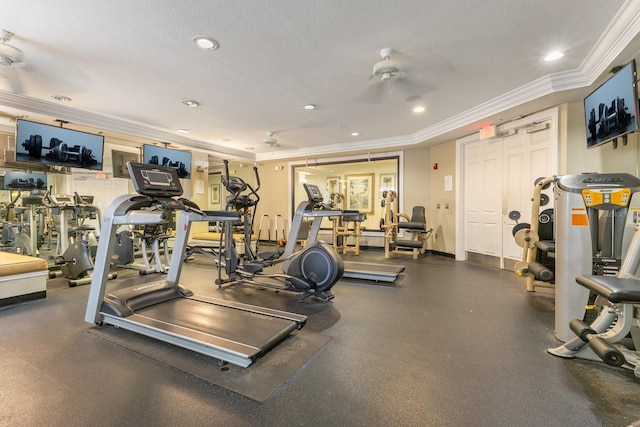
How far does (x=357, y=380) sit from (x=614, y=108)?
383cm

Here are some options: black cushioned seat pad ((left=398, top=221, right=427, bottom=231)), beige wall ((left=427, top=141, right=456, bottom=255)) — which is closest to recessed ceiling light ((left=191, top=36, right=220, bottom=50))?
black cushioned seat pad ((left=398, top=221, right=427, bottom=231))

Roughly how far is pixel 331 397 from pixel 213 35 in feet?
10.6

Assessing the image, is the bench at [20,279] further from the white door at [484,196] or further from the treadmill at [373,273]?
the white door at [484,196]

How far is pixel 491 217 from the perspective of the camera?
18.4ft

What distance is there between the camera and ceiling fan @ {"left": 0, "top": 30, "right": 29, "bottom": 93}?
110 inches

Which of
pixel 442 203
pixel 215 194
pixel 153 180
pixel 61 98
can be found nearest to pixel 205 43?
pixel 153 180

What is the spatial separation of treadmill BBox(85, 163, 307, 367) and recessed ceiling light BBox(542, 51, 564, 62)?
385 centimetres

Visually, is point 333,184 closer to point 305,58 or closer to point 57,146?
point 305,58

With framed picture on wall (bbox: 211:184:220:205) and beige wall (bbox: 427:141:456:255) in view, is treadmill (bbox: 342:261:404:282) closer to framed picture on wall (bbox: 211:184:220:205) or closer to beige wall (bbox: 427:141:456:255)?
beige wall (bbox: 427:141:456:255)

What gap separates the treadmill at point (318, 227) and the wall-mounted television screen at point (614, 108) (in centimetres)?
299

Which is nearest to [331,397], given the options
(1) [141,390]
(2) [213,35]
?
(1) [141,390]

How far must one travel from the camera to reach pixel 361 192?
961 cm

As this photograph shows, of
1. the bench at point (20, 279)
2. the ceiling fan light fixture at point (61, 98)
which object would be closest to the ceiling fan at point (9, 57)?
the ceiling fan light fixture at point (61, 98)

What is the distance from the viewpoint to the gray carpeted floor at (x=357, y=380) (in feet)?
5.17
